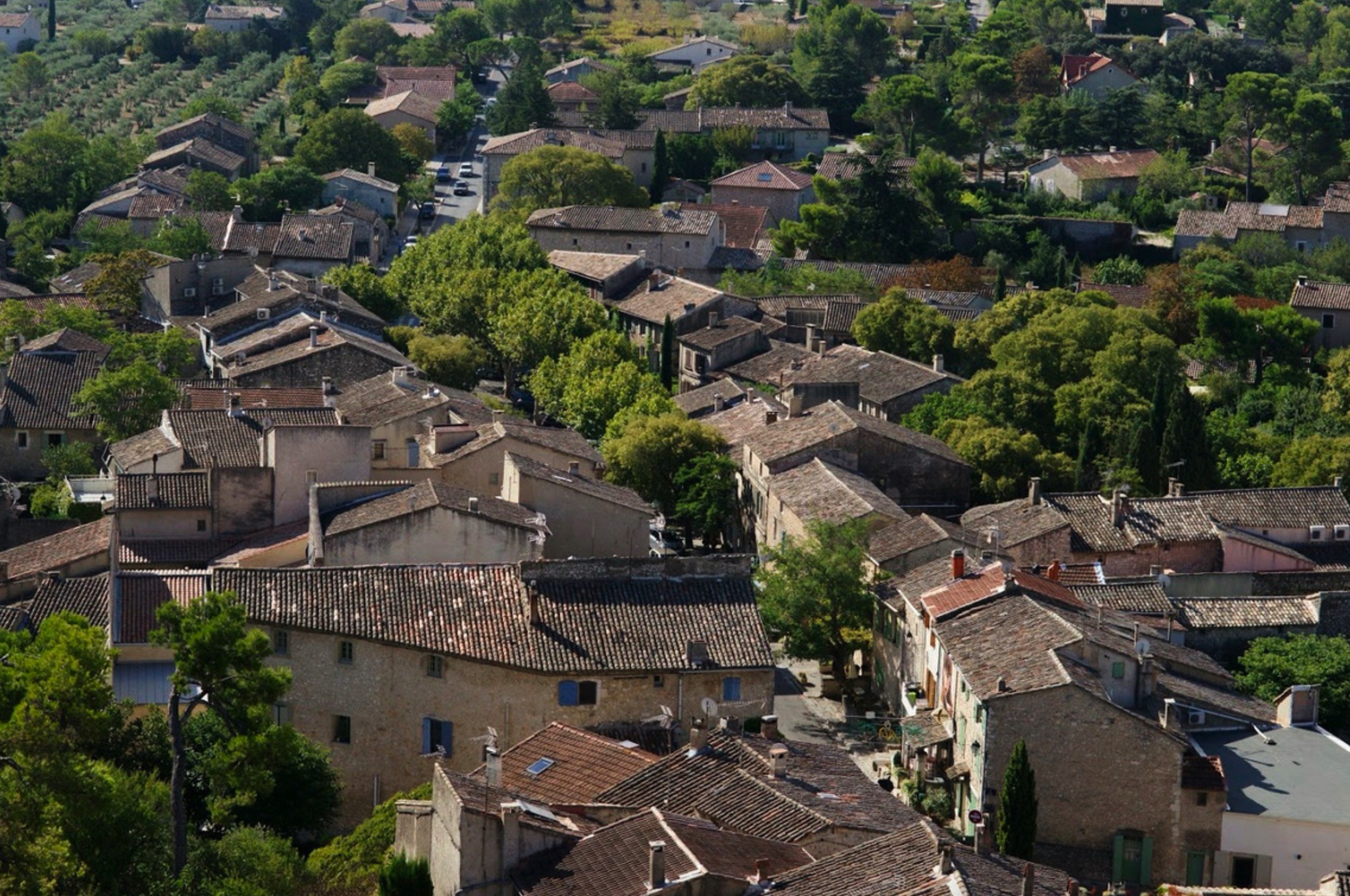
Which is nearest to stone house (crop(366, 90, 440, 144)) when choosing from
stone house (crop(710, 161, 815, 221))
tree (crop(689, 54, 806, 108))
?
tree (crop(689, 54, 806, 108))

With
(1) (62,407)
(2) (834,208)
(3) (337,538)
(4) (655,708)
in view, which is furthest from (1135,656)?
(2) (834,208)

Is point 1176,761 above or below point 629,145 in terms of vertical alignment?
above

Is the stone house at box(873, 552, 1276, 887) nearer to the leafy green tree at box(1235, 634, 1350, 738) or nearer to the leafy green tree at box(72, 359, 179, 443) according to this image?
the leafy green tree at box(1235, 634, 1350, 738)

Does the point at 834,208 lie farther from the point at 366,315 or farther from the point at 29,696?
the point at 29,696

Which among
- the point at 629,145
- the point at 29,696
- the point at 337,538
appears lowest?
the point at 629,145

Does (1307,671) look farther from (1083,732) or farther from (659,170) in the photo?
(659,170)

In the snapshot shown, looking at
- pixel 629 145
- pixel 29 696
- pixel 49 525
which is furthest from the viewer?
pixel 629 145

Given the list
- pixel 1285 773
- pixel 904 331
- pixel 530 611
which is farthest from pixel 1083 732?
pixel 904 331

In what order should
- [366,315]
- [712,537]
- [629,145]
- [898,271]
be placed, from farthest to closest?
[629,145], [898,271], [366,315], [712,537]
